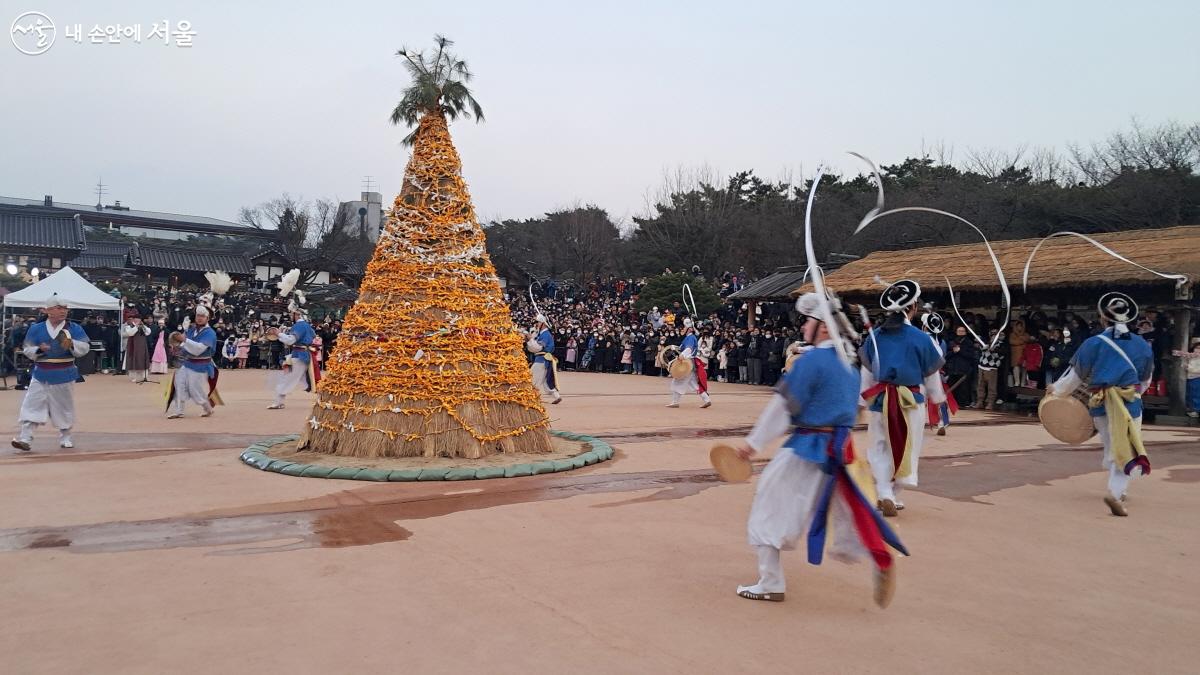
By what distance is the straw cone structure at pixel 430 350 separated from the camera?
841 centimetres

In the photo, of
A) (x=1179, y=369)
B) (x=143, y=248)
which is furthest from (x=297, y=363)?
(x=143, y=248)

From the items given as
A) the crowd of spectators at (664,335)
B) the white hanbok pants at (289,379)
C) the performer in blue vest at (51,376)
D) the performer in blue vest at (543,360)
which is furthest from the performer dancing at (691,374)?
the performer in blue vest at (51,376)

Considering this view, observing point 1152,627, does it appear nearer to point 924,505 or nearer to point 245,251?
point 924,505

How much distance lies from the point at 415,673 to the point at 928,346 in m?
5.07

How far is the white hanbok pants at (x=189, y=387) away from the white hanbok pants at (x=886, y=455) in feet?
33.9

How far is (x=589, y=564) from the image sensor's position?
201 inches

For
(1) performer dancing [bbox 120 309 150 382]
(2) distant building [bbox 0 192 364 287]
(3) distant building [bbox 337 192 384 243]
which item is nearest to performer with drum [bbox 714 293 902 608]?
(1) performer dancing [bbox 120 309 150 382]

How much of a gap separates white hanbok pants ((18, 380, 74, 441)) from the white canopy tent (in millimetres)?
12220

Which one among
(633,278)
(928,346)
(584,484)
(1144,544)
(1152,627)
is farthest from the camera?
(633,278)

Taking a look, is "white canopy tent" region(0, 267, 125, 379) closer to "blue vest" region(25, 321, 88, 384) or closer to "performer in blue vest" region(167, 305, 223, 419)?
"performer in blue vest" region(167, 305, 223, 419)

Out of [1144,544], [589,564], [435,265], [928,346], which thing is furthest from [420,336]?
[1144,544]

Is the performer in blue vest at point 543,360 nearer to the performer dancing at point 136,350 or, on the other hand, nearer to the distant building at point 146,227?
the performer dancing at point 136,350

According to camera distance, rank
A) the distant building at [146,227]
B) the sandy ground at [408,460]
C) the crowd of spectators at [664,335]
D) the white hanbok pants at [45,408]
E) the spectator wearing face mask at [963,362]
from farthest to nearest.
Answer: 1. the distant building at [146,227]
2. the spectator wearing face mask at [963,362]
3. the crowd of spectators at [664,335]
4. the white hanbok pants at [45,408]
5. the sandy ground at [408,460]

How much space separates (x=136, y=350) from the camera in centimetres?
2078
